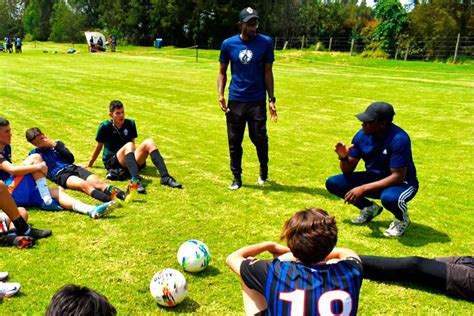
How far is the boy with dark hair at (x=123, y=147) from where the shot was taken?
7.01 meters

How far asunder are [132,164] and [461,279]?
477cm

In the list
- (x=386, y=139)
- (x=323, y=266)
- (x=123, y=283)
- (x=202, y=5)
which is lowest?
(x=123, y=283)

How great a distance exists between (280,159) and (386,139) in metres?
3.93

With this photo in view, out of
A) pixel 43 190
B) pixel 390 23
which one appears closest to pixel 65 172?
pixel 43 190

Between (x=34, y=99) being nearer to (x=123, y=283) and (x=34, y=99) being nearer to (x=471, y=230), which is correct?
(x=123, y=283)

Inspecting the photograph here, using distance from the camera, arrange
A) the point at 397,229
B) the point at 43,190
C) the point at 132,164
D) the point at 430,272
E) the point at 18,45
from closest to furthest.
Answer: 1. the point at 430,272
2. the point at 397,229
3. the point at 43,190
4. the point at 132,164
5. the point at 18,45

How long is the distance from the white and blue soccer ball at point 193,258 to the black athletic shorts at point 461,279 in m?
2.30

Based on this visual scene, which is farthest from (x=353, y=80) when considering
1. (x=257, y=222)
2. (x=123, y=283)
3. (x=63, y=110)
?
(x=123, y=283)

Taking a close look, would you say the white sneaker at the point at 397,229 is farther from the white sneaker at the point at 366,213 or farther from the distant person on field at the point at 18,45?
the distant person on field at the point at 18,45

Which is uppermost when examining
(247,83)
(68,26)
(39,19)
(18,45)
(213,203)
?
(39,19)

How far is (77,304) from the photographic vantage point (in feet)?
6.41

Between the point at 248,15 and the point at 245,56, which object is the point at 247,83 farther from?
the point at 248,15

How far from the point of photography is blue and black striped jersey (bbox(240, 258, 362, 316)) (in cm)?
261

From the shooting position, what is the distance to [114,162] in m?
7.26
